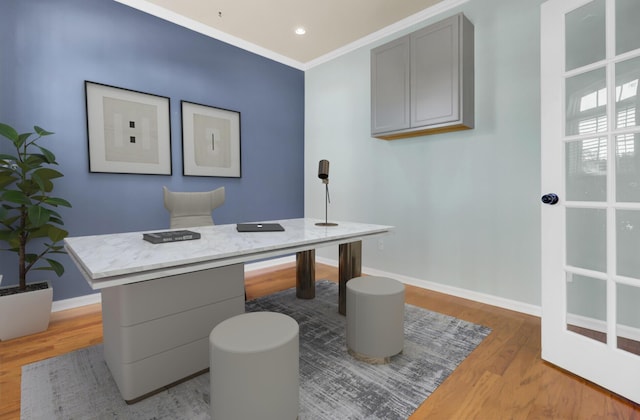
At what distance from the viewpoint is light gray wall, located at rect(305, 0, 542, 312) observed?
2461 mm

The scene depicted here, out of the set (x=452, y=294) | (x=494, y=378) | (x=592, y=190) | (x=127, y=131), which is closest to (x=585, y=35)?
(x=592, y=190)

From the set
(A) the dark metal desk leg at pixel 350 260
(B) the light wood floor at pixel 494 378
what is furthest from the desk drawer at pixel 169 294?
(A) the dark metal desk leg at pixel 350 260

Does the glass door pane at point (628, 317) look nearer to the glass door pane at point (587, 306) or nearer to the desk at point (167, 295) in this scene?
the glass door pane at point (587, 306)

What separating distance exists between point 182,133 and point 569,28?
320cm

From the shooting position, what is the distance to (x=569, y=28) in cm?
163

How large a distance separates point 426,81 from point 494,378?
92.2 inches

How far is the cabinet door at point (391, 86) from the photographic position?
2.87 metres

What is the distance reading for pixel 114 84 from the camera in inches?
107

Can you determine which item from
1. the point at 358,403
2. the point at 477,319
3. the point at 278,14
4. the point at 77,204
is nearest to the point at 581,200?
the point at 477,319

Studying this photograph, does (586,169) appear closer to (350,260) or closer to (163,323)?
(350,260)

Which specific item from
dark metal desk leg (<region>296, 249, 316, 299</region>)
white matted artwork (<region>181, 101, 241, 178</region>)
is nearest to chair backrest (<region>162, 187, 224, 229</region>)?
white matted artwork (<region>181, 101, 241, 178</region>)

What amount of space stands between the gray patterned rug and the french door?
0.61m

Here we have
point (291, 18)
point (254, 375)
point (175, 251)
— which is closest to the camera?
point (254, 375)

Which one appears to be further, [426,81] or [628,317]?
[426,81]
